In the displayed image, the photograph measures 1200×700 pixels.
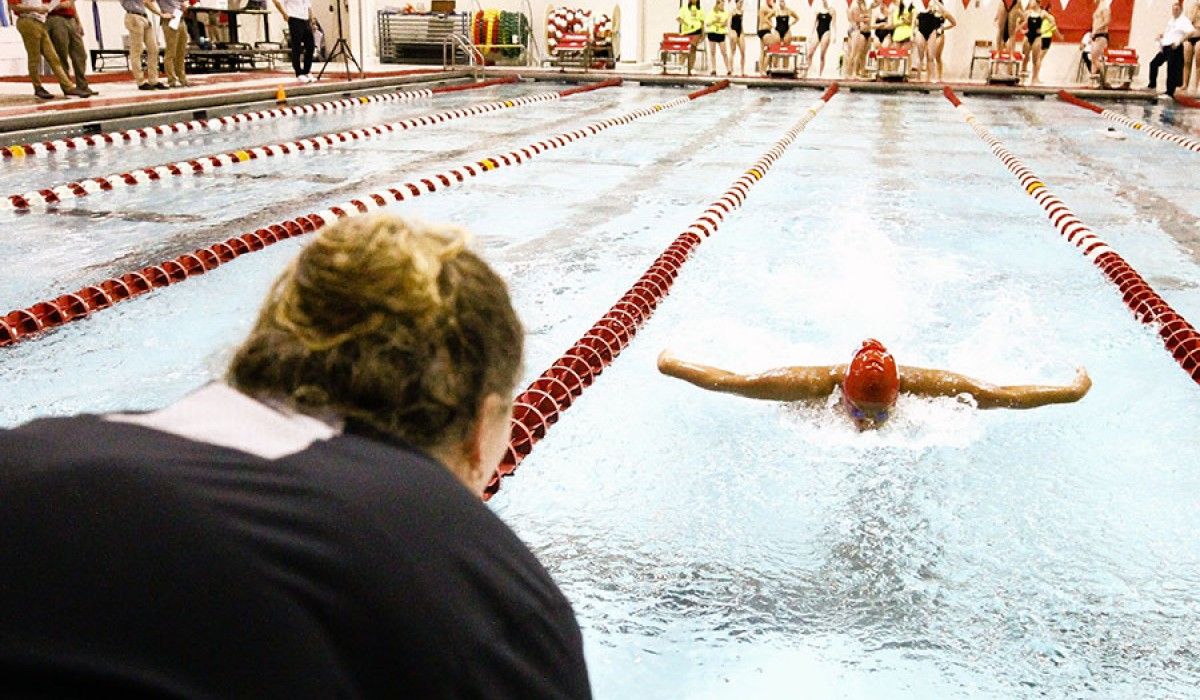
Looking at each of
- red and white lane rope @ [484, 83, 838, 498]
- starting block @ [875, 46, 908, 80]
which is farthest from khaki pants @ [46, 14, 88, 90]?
starting block @ [875, 46, 908, 80]

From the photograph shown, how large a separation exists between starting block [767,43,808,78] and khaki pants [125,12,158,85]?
10610mm

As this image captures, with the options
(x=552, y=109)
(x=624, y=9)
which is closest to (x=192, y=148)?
(x=552, y=109)

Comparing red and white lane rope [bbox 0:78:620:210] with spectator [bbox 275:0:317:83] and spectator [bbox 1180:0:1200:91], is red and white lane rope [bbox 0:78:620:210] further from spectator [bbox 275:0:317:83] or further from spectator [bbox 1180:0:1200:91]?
spectator [bbox 1180:0:1200:91]

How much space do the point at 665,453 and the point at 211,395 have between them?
252cm

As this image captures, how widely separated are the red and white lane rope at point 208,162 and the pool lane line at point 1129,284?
232 inches

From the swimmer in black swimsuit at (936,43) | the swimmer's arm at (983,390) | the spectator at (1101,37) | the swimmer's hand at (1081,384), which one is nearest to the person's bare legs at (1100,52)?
the spectator at (1101,37)

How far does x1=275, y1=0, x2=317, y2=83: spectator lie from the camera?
44.9 ft

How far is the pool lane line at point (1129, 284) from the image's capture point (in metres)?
4.18

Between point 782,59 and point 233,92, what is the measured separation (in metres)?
10.9

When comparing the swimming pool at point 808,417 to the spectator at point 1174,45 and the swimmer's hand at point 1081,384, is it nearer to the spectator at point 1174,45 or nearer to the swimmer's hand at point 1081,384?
the swimmer's hand at point 1081,384

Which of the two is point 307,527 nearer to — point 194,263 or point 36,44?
point 194,263

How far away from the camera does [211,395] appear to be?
3.24 feet

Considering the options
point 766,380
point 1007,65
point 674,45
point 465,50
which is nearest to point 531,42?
point 465,50

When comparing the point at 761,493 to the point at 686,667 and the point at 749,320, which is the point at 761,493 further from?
the point at 749,320
